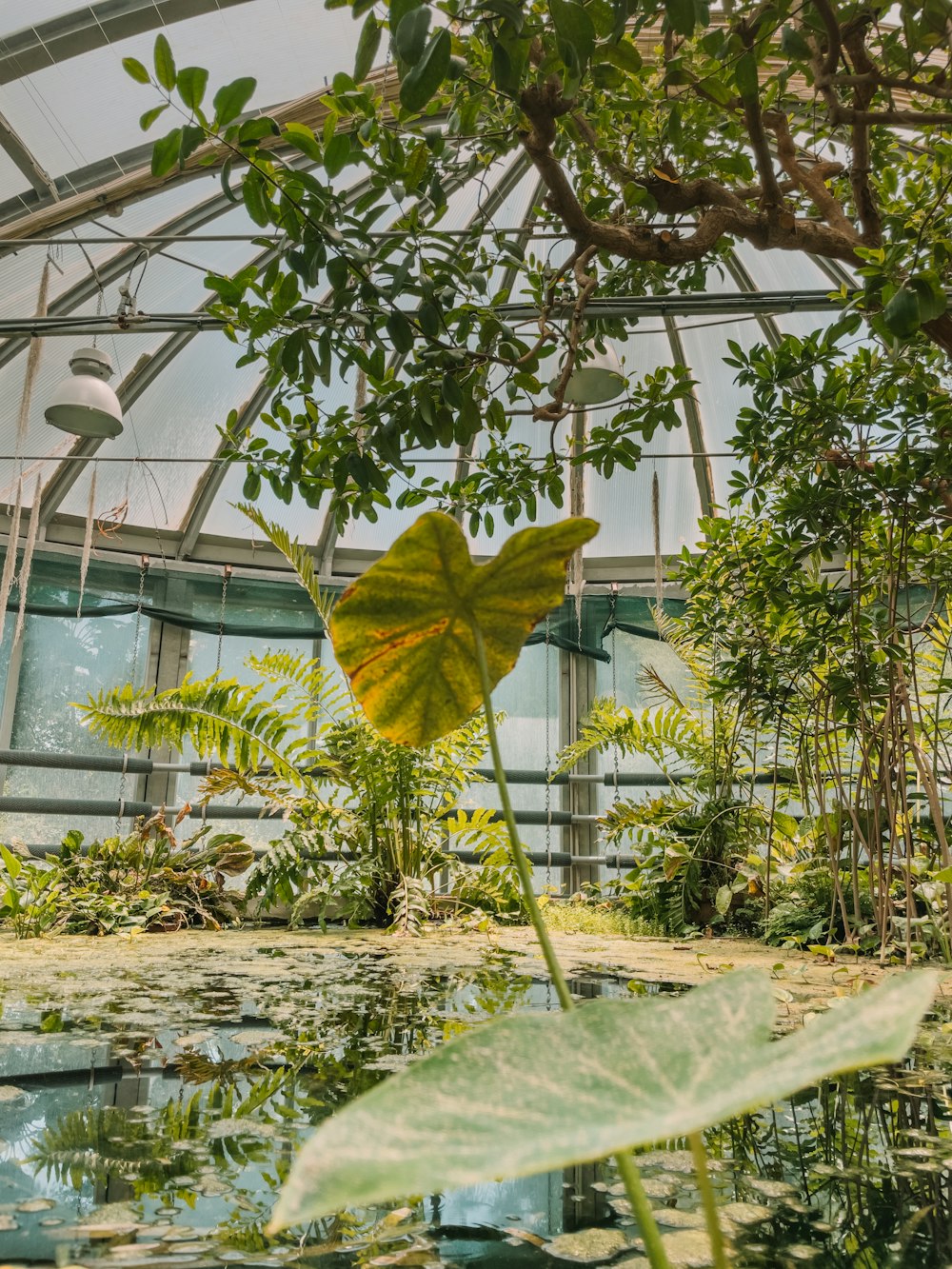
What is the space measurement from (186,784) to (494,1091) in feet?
21.1

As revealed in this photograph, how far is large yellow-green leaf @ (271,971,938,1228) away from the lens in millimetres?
242

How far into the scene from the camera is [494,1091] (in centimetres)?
33

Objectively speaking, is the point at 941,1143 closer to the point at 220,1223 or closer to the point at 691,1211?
the point at 691,1211

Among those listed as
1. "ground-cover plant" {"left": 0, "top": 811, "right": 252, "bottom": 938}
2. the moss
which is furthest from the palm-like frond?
"ground-cover plant" {"left": 0, "top": 811, "right": 252, "bottom": 938}

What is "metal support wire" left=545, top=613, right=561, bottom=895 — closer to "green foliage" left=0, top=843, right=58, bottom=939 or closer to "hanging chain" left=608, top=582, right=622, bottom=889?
"hanging chain" left=608, top=582, right=622, bottom=889

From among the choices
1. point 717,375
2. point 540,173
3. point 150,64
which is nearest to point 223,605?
point 150,64

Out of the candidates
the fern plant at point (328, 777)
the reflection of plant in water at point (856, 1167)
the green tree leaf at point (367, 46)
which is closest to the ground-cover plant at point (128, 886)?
the fern plant at point (328, 777)

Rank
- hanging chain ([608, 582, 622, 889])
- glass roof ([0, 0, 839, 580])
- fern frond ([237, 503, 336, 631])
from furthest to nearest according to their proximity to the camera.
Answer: hanging chain ([608, 582, 622, 889])
fern frond ([237, 503, 336, 631])
glass roof ([0, 0, 839, 580])

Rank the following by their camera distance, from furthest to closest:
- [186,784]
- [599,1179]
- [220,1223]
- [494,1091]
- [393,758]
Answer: [186,784], [393,758], [599,1179], [220,1223], [494,1091]

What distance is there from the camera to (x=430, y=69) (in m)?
0.92

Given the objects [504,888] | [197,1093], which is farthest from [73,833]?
[197,1093]

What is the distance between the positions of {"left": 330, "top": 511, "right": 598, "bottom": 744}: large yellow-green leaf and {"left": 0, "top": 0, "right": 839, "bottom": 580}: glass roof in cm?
220

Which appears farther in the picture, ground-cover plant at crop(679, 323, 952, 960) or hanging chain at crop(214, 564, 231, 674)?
hanging chain at crop(214, 564, 231, 674)

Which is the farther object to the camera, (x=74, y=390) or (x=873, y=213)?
(x=74, y=390)
